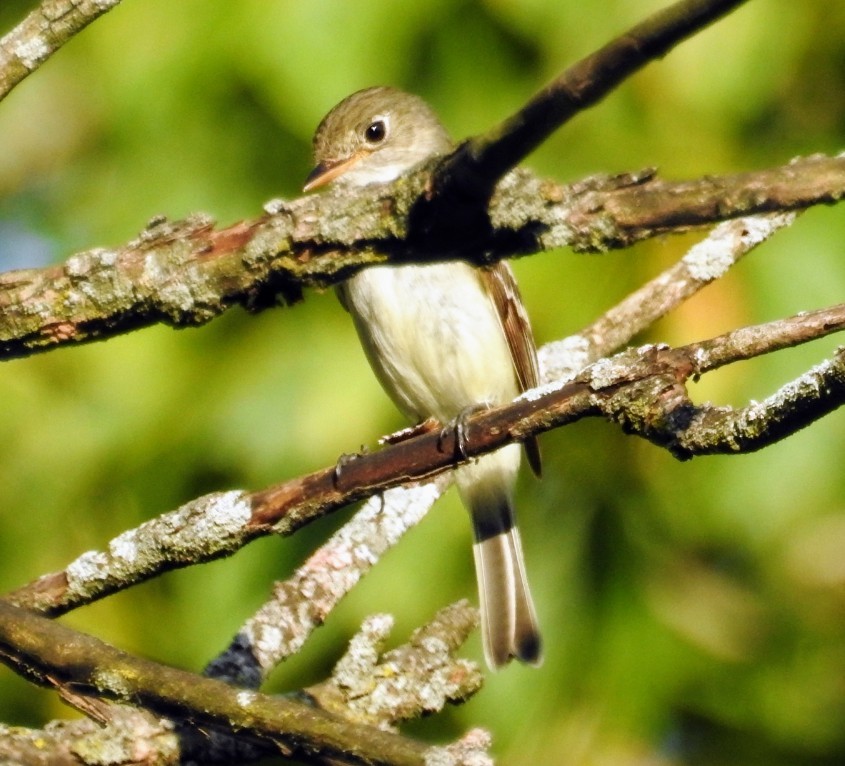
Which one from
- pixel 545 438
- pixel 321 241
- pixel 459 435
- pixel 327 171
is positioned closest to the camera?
pixel 321 241

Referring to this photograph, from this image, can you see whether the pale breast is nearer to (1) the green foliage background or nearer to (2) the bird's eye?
(1) the green foliage background

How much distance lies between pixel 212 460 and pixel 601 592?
120cm

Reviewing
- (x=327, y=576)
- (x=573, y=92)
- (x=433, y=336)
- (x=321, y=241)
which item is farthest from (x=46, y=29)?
(x=433, y=336)

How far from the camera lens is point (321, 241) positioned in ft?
8.33

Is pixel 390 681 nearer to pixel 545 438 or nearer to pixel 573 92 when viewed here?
pixel 545 438

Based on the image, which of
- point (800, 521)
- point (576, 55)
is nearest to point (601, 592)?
point (800, 521)

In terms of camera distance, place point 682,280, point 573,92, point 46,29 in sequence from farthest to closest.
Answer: point 682,280, point 46,29, point 573,92

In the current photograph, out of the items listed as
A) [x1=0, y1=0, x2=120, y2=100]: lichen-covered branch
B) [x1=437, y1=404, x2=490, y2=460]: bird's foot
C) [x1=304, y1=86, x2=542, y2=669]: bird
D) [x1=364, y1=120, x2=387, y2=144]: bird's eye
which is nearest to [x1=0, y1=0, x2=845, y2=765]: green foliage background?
[x1=304, y1=86, x2=542, y2=669]: bird

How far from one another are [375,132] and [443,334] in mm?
993

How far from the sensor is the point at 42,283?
2711 millimetres

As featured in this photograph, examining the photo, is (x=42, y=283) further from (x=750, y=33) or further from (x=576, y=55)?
(x=750, y=33)

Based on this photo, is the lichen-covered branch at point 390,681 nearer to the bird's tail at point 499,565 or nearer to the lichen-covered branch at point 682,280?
the bird's tail at point 499,565

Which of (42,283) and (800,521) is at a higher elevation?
(800,521)

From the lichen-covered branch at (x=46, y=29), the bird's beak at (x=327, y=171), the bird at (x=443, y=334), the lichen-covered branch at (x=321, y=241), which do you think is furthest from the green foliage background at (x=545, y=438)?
the lichen-covered branch at (x=321, y=241)
